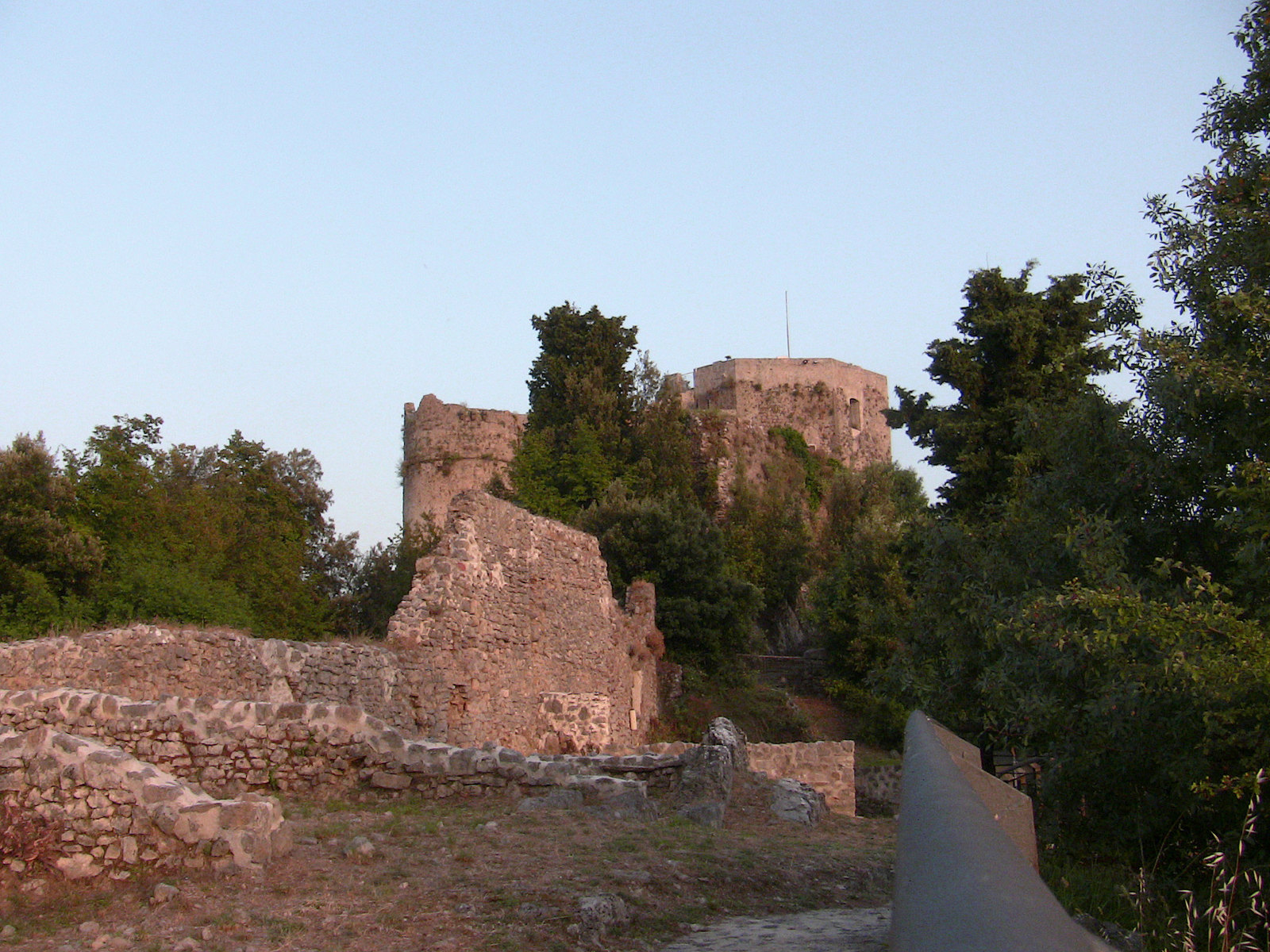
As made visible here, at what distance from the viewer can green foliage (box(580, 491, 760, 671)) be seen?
876 inches

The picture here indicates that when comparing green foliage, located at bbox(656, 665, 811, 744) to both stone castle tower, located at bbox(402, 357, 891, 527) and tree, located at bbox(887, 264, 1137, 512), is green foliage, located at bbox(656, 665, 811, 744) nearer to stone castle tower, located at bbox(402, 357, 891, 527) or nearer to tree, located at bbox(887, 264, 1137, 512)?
tree, located at bbox(887, 264, 1137, 512)

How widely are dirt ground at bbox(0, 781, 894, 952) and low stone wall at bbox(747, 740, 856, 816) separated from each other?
6.98 meters

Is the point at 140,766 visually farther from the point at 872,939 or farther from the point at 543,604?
the point at 543,604

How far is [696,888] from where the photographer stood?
617cm

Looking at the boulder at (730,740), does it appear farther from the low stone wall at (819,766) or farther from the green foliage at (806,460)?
the green foliage at (806,460)

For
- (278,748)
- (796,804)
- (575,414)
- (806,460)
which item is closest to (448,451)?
(575,414)

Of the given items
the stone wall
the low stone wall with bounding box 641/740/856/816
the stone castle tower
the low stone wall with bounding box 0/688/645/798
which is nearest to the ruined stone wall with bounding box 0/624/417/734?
the stone wall

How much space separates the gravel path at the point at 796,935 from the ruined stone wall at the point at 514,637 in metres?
7.29

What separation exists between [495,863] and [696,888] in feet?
3.69

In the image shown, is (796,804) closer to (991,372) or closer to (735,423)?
(991,372)

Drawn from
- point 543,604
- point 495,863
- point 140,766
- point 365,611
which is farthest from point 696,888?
point 365,611

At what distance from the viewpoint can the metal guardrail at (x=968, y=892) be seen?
65.2 inches

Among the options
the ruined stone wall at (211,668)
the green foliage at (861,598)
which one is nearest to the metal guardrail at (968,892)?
the ruined stone wall at (211,668)

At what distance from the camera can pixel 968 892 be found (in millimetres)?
1850
